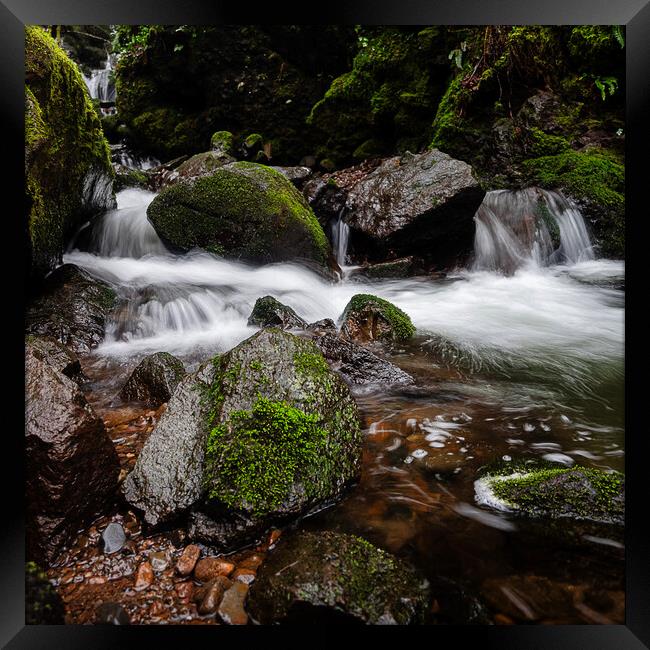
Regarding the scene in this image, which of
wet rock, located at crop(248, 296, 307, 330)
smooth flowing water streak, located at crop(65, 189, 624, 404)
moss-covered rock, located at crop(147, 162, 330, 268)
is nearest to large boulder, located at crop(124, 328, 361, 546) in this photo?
smooth flowing water streak, located at crop(65, 189, 624, 404)

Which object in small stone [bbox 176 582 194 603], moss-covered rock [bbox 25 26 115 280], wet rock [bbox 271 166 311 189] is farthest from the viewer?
wet rock [bbox 271 166 311 189]

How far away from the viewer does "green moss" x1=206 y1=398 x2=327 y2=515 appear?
1.86 metres

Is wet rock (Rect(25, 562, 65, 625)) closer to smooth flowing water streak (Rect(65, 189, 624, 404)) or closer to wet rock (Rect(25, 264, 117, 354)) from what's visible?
smooth flowing water streak (Rect(65, 189, 624, 404))

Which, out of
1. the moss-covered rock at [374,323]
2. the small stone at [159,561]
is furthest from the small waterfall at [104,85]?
the small stone at [159,561]

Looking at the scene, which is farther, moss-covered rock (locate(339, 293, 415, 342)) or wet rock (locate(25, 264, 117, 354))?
moss-covered rock (locate(339, 293, 415, 342))

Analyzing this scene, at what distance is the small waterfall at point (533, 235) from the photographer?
7562mm

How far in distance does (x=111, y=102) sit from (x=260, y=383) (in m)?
17.9

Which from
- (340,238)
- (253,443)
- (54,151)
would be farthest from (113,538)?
(340,238)

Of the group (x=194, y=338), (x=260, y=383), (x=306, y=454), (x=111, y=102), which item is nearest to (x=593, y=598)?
(x=306, y=454)

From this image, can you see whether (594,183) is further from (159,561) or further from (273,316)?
(159,561)

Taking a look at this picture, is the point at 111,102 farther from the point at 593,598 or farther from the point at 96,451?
the point at 593,598

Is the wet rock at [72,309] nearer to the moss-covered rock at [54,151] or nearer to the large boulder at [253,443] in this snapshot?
the moss-covered rock at [54,151]

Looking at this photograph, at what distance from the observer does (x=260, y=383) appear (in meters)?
2.27

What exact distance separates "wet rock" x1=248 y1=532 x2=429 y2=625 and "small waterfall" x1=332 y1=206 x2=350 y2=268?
6.78m
